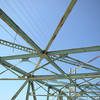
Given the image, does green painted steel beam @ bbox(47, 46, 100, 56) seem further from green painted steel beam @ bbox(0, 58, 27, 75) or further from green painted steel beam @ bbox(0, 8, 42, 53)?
green painted steel beam @ bbox(0, 58, 27, 75)

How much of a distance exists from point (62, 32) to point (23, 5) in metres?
2.99

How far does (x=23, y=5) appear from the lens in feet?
21.1

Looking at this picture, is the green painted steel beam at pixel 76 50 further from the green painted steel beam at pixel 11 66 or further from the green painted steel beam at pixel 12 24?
the green painted steel beam at pixel 11 66

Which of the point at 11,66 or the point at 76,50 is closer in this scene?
the point at 76,50

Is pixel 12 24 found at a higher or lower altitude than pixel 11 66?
higher

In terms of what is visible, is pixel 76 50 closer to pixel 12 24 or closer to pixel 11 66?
pixel 12 24

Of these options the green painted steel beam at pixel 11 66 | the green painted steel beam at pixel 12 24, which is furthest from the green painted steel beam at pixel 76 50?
the green painted steel beam at pixel 11 66

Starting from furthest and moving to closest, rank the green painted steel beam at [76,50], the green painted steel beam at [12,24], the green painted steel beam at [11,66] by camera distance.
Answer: the green painted steel beam at [11,66], the green painted steel beam at [76,50], the green painted steel beam at [12,24]

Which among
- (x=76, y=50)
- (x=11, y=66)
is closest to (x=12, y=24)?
(x=76, y=50)

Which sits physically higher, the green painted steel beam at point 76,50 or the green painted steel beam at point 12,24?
the green painted steel beam at point 12,24

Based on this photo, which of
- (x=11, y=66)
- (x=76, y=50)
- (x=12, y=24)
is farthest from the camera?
(x=11, y=66)

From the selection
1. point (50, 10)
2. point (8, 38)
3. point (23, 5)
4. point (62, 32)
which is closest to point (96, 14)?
point (62, 32)

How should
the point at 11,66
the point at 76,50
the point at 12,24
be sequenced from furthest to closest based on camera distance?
1. the point at 11,66
2. the point at 76,50
3. the point at 12,24

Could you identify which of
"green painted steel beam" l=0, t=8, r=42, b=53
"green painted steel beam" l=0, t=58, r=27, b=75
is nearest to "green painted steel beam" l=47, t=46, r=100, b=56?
"green painted steel beam" l=0, t=8, r=42, b=53
